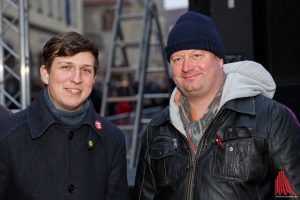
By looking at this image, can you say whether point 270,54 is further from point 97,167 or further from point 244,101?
point 97,167

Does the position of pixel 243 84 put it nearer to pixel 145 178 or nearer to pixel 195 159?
pixel 195 159

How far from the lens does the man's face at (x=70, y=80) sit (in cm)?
209

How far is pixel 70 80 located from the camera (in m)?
2.09

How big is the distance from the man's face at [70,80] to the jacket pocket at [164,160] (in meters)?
0.47

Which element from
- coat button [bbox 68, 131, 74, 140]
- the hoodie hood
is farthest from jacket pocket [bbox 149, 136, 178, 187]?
coat button [bbox 68, 131, 74, 140]

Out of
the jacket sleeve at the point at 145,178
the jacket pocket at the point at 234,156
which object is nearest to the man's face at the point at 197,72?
the jacket pocket at the point at 234,156

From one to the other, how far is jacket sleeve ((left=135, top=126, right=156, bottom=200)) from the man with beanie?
0.06 meters

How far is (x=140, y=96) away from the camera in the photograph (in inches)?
227

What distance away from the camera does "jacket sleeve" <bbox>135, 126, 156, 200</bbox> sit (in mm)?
2379

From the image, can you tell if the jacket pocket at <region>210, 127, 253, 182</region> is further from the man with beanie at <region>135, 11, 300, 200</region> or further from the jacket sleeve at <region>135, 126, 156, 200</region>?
the jacket sleeve at <region>135, 126, 156, 200</region>

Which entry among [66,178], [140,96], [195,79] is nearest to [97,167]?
[66,178]

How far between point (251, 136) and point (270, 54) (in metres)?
1.23

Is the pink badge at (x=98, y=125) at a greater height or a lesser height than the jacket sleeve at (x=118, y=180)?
greater

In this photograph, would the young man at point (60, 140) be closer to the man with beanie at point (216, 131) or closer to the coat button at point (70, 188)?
the coat button at point (70, 188)
